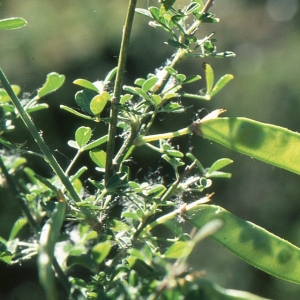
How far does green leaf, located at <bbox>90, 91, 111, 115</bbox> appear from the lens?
1.68 ft

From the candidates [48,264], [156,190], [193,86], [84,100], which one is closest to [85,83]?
[84,100]

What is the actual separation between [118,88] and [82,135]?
0.10 m

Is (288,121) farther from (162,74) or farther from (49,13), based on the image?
(162,74)

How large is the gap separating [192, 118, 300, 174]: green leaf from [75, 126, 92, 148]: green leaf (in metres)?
0.13

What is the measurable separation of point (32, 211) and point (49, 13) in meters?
1.77

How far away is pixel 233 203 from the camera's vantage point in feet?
8.79

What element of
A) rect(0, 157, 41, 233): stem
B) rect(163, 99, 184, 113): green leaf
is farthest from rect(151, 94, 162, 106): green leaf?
rect(0, 157, 41, 233): stem

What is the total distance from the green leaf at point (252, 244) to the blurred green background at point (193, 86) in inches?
44.9

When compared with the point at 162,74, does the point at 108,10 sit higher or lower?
lower

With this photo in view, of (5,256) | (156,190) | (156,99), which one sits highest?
(156,99)

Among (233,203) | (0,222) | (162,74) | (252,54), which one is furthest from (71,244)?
(252,54)

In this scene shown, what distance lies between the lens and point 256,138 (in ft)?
1.92

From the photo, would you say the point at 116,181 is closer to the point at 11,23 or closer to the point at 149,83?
the point at 149,83

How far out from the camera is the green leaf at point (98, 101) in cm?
51
